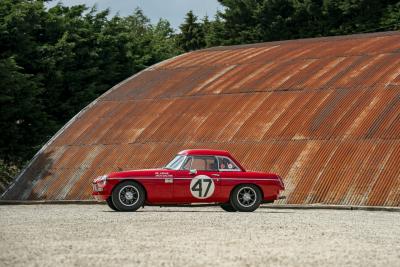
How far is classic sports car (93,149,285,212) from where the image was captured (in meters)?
20.8

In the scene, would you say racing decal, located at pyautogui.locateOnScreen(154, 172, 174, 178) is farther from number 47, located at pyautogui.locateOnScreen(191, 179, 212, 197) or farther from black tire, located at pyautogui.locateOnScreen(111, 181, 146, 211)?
number 47, located at pyautogui.locateOnScreen(191, 179, 212, 197)

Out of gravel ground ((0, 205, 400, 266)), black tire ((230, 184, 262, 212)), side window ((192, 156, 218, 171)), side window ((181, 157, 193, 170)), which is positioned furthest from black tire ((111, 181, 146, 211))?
black tire ((230, 184, 262, 212))

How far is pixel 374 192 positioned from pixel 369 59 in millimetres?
8627

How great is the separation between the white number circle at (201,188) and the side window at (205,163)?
0.45m

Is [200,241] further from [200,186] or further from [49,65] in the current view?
[49,65]

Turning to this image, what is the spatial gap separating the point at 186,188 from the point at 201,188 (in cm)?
36

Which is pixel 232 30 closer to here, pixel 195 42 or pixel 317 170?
pixel 195 42

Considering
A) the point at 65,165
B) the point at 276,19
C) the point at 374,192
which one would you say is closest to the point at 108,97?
the point at 65,165

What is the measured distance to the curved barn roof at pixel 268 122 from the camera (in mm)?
24328

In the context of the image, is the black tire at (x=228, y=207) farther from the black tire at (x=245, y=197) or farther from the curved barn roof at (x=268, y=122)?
the curved barn roof at (x=268, y=122)

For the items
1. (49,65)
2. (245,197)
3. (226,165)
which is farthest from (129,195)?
(49,65)

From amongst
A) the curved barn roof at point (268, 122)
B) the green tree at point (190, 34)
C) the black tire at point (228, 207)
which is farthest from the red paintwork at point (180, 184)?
the green tree at point (190, 34)

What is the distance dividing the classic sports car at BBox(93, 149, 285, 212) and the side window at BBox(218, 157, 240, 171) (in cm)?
9

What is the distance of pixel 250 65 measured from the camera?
3419cm
